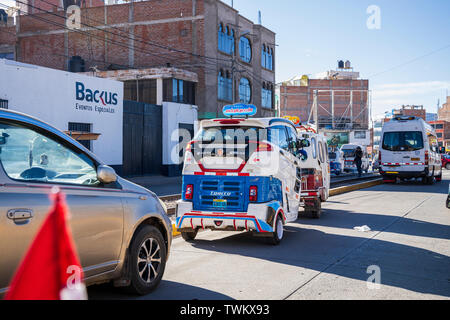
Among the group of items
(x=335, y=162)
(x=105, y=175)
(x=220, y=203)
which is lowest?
(x=335, y=162)

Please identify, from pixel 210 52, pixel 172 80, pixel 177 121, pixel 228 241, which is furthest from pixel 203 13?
pixel 228 241

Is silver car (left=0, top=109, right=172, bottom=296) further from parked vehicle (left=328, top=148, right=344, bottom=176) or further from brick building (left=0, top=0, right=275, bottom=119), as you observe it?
brick building (left=0, top=0, right=275, bottom=119)

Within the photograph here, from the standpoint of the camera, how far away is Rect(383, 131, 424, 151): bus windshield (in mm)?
24578

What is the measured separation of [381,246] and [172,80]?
2899 cm

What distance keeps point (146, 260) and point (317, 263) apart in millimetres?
2835

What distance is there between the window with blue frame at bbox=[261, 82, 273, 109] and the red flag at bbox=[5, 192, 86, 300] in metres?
49.7

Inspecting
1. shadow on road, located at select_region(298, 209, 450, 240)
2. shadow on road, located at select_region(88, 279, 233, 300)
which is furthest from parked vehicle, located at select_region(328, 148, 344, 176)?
shadow on road, located at select_region(88, 279, 233, 300)

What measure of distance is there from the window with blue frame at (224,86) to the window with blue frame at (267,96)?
8.49 metres

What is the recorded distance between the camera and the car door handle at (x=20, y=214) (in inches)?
135

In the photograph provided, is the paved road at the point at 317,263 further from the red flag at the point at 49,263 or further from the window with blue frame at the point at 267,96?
the window with blue frame at the point at 267,96

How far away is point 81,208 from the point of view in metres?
4.12

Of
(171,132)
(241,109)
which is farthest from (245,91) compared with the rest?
(241,109)

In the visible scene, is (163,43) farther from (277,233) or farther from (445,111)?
(445,111)
